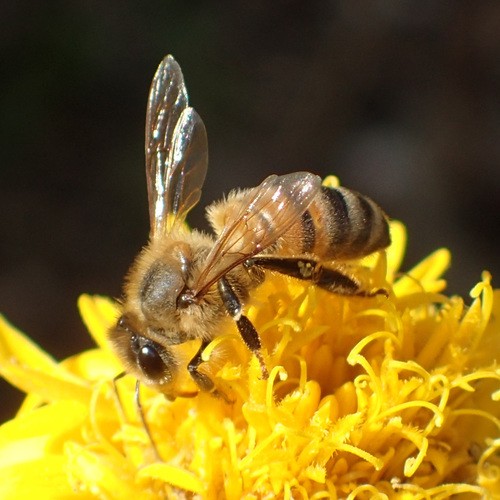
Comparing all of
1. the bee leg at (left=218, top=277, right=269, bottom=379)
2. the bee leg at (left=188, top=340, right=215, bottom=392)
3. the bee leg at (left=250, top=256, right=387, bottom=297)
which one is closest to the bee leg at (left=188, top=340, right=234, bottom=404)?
the bee leg at (left=188, top=340, right=215, bottom=392)

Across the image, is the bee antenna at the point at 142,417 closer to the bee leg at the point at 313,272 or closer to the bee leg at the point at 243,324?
the bee leg at the point at 243,324

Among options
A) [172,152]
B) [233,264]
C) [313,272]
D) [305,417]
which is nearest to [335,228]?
[313,272]

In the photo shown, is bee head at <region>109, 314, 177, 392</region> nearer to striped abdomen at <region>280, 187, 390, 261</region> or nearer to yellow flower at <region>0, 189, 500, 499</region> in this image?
yellow flower at <region>0, 189, 500, 499</region>

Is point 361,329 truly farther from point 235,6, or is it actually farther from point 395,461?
point 235,6

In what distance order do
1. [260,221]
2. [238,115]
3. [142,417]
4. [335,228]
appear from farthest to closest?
[238,115] → [142,417] → [335,228] → [260,221]

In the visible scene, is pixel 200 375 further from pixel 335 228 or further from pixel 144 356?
pixel 335 228

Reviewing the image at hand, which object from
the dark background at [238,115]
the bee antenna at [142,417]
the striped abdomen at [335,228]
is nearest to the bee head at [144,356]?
the bee antenna at [142,417]
